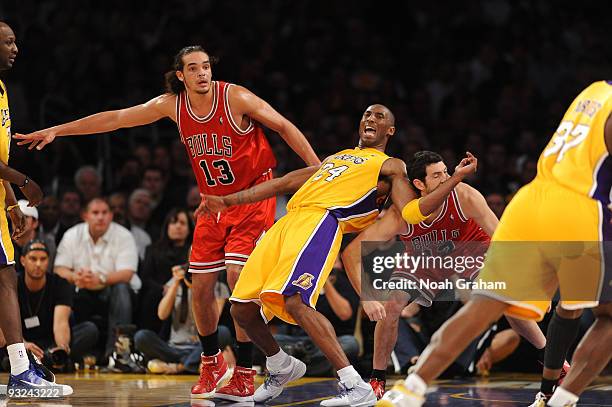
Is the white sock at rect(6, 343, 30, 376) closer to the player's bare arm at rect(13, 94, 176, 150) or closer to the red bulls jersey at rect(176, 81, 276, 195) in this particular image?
the player's bare arm at rect(13, 94, 176, 150)

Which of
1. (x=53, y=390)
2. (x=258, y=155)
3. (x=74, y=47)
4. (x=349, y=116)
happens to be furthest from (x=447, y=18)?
(x=53, y=390)

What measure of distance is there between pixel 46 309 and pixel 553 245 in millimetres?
5183

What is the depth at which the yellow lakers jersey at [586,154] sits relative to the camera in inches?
184

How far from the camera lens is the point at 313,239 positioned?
19.4 ft

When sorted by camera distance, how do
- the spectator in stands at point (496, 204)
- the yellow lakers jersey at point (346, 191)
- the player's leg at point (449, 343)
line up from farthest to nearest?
the spectator in stands at point (496, 204)
the yellow lakers jersey at point (346, 191)
the player's leg at point (449, 343)

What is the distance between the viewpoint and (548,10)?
1359 centimetres

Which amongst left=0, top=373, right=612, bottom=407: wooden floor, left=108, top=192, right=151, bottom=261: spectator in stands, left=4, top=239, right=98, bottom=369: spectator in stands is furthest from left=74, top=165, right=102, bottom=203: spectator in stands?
left=0, top=373, right=612, bottom=407: wooden floor

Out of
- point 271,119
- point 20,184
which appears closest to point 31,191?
point 20,184

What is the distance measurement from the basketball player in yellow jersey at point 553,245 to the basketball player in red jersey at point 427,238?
140cm

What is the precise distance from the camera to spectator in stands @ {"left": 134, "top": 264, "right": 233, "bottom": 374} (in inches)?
335

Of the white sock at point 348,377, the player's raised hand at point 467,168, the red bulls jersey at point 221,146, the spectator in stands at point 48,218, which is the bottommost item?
the white sock at point 348,377

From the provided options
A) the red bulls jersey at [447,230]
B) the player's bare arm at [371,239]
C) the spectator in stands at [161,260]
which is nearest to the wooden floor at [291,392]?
the player's bare arm at [371,239]

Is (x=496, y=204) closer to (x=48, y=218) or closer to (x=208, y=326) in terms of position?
(x=208, y=326)

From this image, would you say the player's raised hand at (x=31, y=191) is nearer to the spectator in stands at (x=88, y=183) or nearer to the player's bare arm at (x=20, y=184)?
the player's bare arm at (x=20, y=184)
